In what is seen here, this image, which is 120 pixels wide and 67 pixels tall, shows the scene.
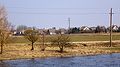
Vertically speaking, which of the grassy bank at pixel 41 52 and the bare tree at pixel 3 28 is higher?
the bare tree at pixel 3 28

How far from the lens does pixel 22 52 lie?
52750 mm

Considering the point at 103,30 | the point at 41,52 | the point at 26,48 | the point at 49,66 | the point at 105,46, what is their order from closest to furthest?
1. the point at 49,66
2. the point at 41,52
3. the point at 26,48
4. the point at 105,46
5. the point at 103,30

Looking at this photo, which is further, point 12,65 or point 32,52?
point 32,52

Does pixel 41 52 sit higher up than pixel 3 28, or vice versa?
pixel 3 28

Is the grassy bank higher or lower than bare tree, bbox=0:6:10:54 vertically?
lower

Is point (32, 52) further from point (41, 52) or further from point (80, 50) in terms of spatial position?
point (80, 50)

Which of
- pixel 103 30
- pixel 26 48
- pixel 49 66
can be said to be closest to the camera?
pixel 49 66

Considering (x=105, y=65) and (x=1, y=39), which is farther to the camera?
(x=1, y=39)

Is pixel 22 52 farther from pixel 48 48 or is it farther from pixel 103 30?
pixel 103 30

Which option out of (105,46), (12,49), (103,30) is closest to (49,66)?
(12,49)

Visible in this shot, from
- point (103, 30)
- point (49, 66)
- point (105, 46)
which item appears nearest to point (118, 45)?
point (105, 46)

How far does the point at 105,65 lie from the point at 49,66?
20.8 feet

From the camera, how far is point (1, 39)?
5081 cm

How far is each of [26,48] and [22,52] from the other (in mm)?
5544
